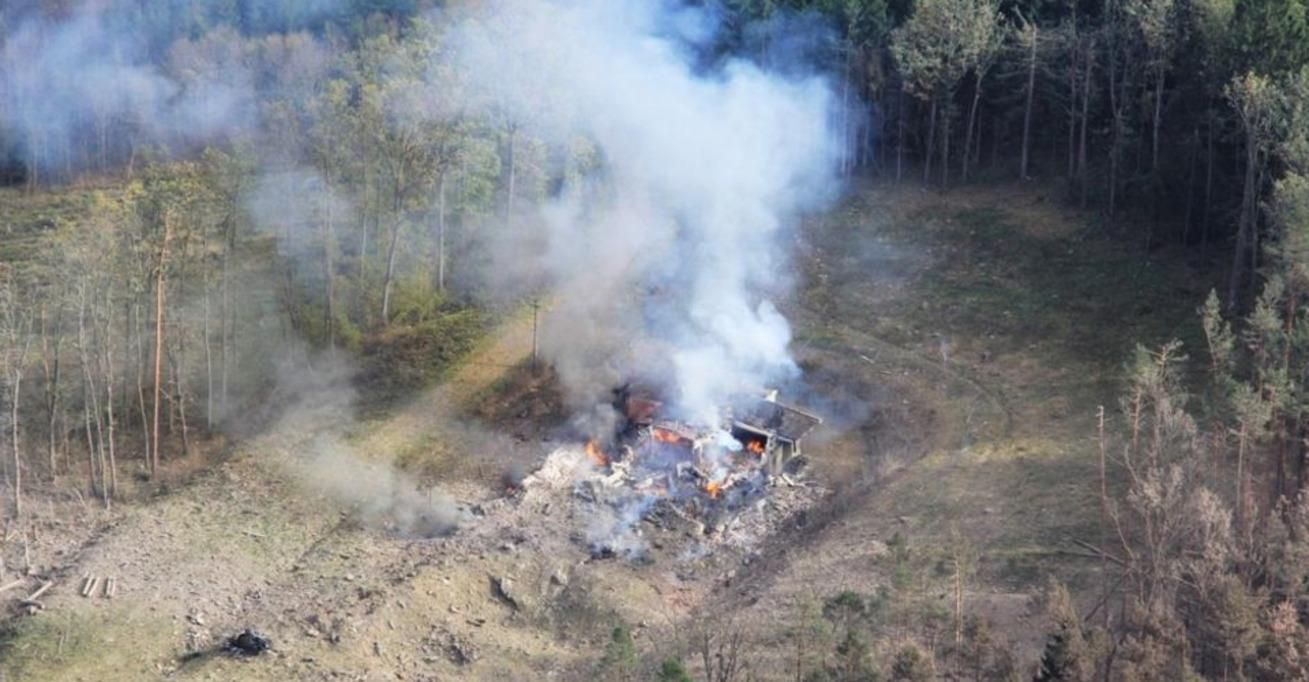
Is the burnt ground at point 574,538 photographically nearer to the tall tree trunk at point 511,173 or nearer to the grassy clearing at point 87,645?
the grassy clearing at point 87,645

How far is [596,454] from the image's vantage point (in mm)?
40500

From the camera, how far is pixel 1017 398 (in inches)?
1683

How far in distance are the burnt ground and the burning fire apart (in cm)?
148

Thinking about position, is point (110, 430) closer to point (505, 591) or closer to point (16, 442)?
point (16, 442)

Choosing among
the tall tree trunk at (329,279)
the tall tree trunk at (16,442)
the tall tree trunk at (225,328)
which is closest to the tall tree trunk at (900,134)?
the tall tree trunk at (329,279)

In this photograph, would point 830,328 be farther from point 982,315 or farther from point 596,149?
point 596,149

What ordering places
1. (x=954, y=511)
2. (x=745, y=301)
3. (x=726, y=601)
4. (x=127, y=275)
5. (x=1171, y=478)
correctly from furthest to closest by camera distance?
1. (x=745, y=301)
2. (x=127, y=275)
3. (x=954, y=511)
4. (x=726, y=601)
5. (x=1171, y=478)

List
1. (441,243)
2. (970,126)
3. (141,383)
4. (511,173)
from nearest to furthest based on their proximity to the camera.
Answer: (141,383)
(441,243)
(511,173)
(970,126)

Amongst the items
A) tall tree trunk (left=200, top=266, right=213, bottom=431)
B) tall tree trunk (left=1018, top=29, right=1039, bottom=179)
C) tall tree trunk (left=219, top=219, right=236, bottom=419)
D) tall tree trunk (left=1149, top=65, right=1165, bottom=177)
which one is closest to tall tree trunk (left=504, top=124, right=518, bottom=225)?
tall tree trunk (left=219, top=219, right=236, bottom=419)

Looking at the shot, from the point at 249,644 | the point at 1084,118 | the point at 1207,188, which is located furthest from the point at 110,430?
the point at 1084,118

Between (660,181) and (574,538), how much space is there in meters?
22.1

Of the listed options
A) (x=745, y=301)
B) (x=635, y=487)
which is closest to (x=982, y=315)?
(x=745, y=301)

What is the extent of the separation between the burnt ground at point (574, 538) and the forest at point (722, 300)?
169 millimetres

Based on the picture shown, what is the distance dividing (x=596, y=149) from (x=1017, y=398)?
20.5m
